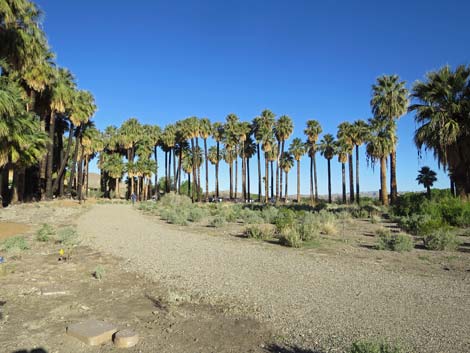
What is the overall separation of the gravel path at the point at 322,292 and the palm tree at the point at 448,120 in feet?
47.2

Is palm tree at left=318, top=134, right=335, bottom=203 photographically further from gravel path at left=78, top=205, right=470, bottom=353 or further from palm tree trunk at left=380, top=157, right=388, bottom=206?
gravel path at left=78, top=205, right=470, bottom=353

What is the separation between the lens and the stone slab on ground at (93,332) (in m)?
4.64

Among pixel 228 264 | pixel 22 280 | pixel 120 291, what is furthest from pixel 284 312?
pixel 22 280

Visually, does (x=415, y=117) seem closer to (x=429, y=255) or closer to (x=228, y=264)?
(x=429, y=255)

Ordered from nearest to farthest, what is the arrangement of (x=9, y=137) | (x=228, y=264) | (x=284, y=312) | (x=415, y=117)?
(x=284, y=312) < (x=228, y=264) < (x=9, y=137) < (x=415, y=117)

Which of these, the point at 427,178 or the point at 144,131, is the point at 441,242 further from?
the point at 144,131

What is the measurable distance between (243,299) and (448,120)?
1965cm

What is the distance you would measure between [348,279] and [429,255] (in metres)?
4.63

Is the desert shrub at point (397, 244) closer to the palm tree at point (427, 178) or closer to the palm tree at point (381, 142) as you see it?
the palm tree at point (381, 142)

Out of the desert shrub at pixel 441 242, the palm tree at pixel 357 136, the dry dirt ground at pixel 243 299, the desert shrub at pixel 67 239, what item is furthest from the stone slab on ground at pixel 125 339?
the palm tree at pixel 357 136

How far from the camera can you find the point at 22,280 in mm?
7855

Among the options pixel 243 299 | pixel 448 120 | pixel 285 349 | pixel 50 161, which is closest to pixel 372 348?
pixel 285 349

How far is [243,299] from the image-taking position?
21.6 ft

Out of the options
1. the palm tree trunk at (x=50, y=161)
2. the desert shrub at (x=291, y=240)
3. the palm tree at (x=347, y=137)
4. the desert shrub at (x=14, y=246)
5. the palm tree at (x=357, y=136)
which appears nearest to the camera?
the desert shrub at (x=14, y=246)
